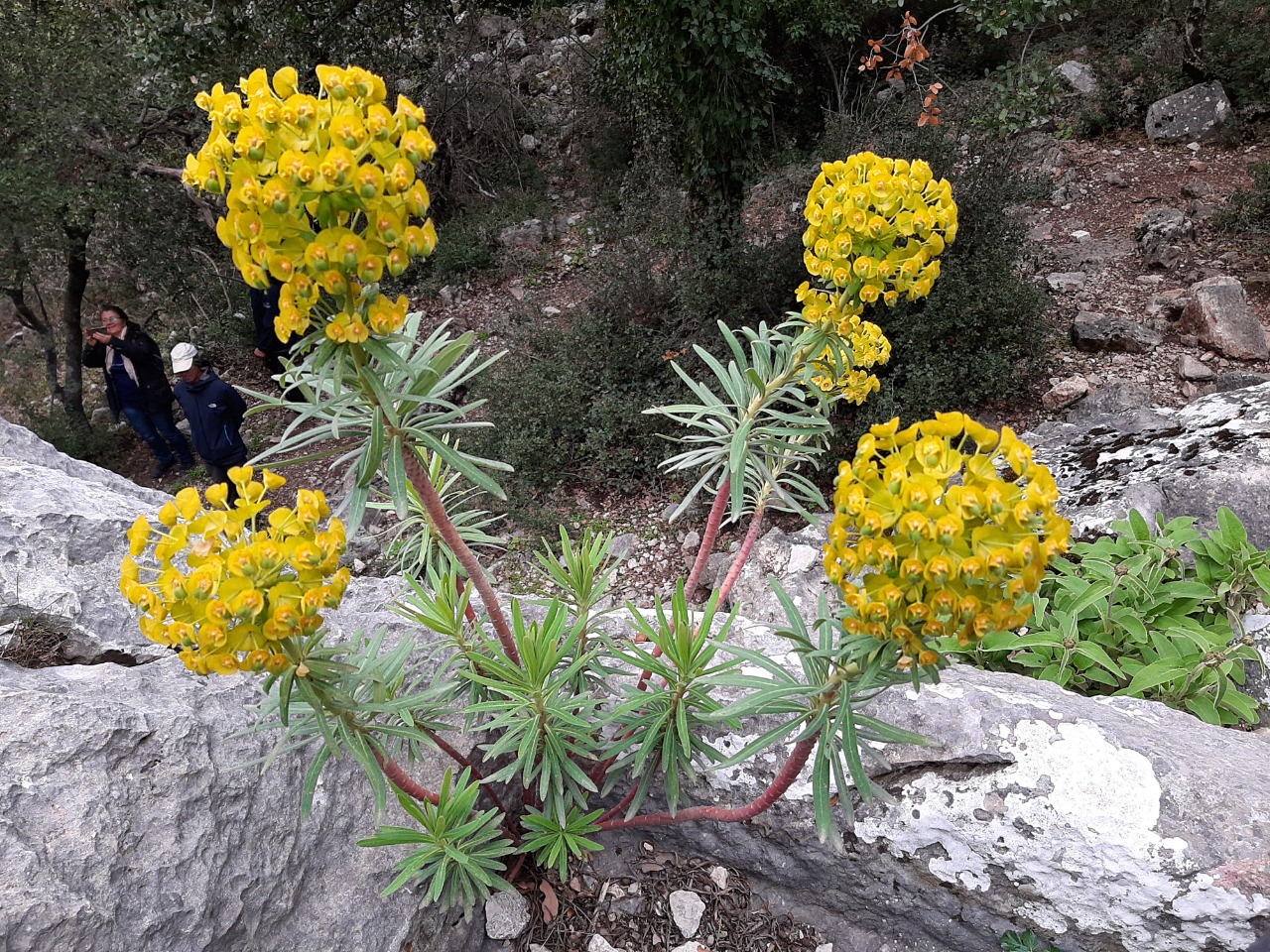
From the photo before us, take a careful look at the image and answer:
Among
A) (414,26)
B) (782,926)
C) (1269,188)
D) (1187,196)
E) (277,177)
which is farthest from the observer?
(414,26)

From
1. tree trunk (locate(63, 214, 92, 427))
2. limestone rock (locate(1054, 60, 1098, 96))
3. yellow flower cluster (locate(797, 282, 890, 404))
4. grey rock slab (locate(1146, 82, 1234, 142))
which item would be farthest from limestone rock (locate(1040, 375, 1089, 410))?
tree trunk (locate(63, 214, 92, 427))

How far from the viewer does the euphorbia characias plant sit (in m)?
1.48

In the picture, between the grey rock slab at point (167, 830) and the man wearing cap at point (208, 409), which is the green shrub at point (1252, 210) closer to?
the grey rock slab at point (167, 830)

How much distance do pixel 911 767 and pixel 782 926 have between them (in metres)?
0.78

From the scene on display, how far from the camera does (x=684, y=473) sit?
6.70 m

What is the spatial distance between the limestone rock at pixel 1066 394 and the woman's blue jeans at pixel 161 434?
8.75 meters

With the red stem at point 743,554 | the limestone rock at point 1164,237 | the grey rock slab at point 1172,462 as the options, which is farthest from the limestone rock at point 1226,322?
the red stem at point 743,554

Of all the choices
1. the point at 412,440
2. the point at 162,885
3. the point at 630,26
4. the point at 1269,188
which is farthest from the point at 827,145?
the point at 162,885

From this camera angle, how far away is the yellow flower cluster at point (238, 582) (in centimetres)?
159

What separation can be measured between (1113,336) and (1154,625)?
4.27m

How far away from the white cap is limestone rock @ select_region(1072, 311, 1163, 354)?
779 centimetres

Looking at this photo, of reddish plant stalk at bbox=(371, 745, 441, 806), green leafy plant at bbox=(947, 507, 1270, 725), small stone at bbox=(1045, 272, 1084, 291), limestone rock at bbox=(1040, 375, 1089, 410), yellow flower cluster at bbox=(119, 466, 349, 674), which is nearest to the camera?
yellow flower cluster at bbox=(119, 466, 349, 674)

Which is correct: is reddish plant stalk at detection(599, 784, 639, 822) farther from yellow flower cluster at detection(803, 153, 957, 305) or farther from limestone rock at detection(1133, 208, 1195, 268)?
limestone rock at detection(1133, 208, 1195, 268)

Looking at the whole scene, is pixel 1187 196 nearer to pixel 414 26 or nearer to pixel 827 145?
pixel 827 145
